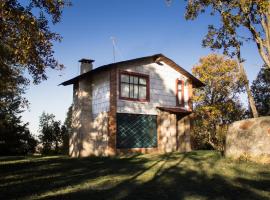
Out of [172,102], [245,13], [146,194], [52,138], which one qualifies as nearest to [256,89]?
[172,102]

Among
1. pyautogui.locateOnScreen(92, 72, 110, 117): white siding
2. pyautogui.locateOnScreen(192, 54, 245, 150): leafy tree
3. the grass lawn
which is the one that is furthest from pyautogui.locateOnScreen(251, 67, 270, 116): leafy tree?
the grass lawn

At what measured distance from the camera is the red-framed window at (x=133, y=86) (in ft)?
82.8

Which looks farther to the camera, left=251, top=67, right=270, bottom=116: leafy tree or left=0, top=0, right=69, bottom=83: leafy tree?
left=251, top=67, right=270, bottom=116: leafy tree

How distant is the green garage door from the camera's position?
2447cm

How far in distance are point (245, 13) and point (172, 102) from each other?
1130 centimetres

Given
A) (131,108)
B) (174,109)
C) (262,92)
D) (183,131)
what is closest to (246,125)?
(131,108)

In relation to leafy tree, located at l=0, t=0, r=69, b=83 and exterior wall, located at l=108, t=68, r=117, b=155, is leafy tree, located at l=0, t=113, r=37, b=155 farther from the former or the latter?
leafy tree, located at l=0, t=0, r=69, b=83

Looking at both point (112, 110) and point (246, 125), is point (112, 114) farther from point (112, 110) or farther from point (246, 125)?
point (246, 125)

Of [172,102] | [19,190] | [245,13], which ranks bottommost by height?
[19,190]

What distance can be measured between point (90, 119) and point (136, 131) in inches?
161

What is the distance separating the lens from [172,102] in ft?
92.9

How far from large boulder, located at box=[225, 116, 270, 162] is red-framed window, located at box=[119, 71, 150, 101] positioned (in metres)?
10.4

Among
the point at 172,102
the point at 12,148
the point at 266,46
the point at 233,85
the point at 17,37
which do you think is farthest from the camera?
the point at 233,85

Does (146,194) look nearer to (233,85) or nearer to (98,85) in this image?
(98,85)
